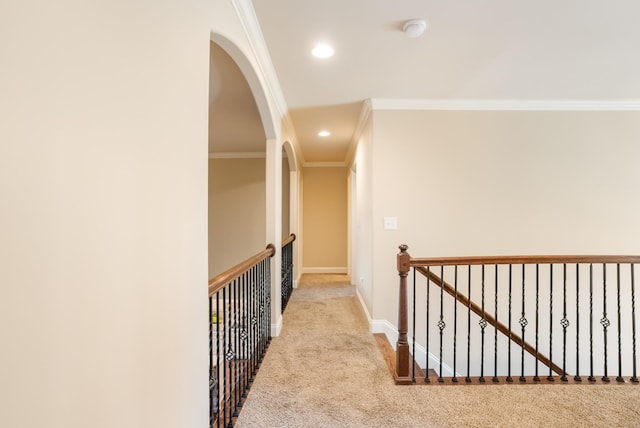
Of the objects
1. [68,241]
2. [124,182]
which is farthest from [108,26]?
[68,241]

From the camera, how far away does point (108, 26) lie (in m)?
0.74

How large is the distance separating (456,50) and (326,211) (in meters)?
4.38

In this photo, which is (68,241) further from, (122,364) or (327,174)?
(327,174)

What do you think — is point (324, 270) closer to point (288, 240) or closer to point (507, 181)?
point (288, 240)

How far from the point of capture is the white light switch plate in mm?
3248

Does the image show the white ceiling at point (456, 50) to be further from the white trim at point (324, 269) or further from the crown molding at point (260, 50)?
the white trim at point (324, 269)

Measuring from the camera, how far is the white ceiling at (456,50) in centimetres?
183

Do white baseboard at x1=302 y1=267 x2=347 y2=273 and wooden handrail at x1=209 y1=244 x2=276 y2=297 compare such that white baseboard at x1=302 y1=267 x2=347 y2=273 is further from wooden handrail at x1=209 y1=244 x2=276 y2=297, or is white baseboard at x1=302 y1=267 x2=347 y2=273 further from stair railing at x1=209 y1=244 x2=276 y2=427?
wooden handrail at x1=209 y1=244 x2=276 y2=297

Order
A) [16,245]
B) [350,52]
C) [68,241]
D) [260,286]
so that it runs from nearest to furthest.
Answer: [16,245] → [68,241] → [350,52] → [260,286]

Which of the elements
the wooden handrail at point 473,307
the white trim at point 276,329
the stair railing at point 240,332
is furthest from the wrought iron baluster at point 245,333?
the wooden handrail at point 473,307

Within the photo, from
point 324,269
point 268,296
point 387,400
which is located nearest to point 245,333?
point 268,296

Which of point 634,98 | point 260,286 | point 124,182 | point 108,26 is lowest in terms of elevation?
point 260,286

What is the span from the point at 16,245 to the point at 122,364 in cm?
42

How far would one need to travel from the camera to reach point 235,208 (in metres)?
5.86
